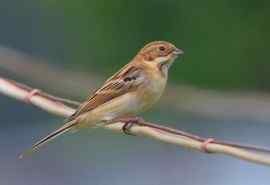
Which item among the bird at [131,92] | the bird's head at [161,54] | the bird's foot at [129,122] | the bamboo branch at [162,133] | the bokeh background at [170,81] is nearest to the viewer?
the bamboo branch at [162,133]

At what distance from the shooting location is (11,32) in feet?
A: 29.9

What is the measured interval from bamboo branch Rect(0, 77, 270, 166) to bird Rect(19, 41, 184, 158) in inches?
1.9

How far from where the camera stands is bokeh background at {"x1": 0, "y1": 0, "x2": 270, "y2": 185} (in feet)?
24.4

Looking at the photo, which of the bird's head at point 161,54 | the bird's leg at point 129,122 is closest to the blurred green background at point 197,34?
the bird's head at point 161,54

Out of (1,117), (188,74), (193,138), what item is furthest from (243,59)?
(193,138)

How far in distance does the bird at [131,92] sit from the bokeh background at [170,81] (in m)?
2.76

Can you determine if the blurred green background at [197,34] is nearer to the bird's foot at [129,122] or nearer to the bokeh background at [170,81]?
the bokeh background at [170,81]

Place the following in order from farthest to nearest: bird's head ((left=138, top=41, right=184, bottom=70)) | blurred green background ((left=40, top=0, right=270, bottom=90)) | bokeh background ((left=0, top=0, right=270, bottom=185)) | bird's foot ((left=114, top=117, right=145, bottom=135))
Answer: blurred green background ((left=40, top=0, right=270, bottom=90))
bokeh background ((left=0, top=0, right=270, bottom=185))
bird's head ((left=138, top=41, right=184, bottom=70))
bird's foot ((left=114, top=117, right=145, bottom=135))

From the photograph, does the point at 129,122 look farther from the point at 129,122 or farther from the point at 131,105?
the point at 131,105

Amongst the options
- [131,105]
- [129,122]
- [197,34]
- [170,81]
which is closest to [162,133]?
[129,122]

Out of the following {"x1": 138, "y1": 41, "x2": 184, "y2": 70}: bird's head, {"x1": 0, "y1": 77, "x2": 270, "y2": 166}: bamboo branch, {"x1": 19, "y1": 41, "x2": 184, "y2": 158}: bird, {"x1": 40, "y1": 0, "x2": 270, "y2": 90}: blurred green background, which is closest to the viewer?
{"x1": 0, "y1": 77, "x2": 270, "y2": 166}: bamboo branch

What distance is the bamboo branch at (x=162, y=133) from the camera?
293 centimetres

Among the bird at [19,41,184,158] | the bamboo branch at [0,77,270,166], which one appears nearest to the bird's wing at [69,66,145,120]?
the bird at [19,41,184,158]

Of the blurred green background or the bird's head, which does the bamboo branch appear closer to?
the bird's head
